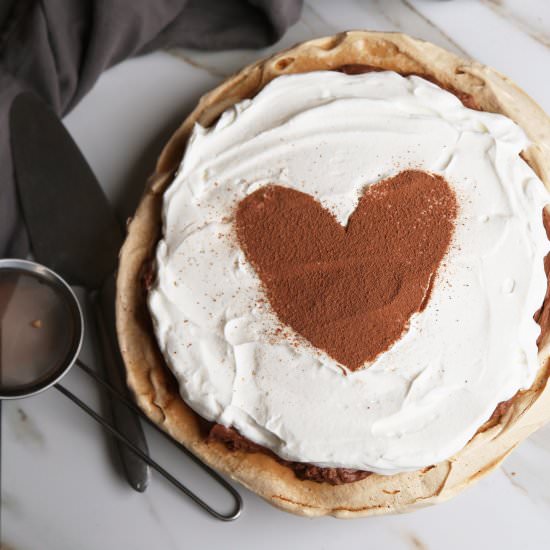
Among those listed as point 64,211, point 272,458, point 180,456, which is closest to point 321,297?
point 272,458

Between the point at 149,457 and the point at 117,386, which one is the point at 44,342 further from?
the point at 149,457

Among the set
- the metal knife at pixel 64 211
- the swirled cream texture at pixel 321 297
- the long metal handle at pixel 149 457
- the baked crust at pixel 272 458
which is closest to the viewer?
the swirled cream texture at pixel 321 297

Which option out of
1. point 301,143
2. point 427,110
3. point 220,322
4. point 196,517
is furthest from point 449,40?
point 196,517

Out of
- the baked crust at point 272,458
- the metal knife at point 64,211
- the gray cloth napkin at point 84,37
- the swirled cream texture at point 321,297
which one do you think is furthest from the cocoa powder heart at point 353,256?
the gray cloth napkin at point 84,37

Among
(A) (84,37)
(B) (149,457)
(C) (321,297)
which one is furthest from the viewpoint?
(A) (84,37)

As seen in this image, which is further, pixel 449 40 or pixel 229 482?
pixel 449 40

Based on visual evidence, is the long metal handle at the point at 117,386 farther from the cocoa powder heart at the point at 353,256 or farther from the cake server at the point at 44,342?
the cocoa powder heart at the point at 353,256

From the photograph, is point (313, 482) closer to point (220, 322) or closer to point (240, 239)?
point (220, 322)
